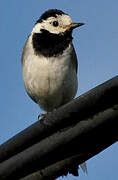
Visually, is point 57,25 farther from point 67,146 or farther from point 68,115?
point 67,146

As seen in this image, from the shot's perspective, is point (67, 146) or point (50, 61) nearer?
point (67, 146)

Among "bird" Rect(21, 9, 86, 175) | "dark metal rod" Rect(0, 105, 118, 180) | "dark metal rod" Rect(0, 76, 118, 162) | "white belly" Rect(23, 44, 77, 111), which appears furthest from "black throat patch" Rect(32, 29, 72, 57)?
"dark metal rod" Rect(0, 105, 118, 180)

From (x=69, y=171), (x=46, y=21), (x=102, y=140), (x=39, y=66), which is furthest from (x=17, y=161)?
(x=46, y=21)

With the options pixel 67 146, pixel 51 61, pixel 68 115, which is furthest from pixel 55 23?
pixel 67 146

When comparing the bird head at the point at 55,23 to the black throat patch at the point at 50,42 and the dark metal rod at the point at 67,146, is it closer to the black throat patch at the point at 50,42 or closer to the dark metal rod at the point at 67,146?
the black throat patch at the point at 50,42

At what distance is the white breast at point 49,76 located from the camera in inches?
270

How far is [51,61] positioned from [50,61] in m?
0.01

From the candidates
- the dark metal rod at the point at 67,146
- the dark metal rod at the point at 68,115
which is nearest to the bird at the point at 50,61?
the dark metal rod at the point at 68,115

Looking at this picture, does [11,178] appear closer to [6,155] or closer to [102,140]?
[6,155]

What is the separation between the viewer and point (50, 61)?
6848 millimetres

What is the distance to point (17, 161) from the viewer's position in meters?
3.09

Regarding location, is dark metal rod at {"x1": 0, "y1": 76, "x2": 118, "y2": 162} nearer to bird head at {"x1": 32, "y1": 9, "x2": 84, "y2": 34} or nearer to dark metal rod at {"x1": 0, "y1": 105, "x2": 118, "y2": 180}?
dark metal rod at {"x1": 0, "y1": 105, "x2": 118, "y2": 180}

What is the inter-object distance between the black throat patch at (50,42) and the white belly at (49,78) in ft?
0.48

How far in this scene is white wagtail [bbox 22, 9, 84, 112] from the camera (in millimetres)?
6883
